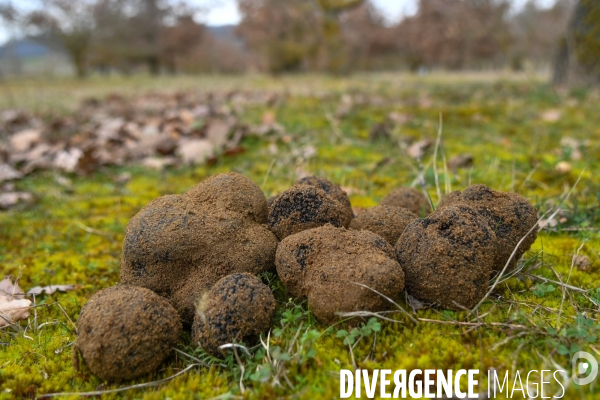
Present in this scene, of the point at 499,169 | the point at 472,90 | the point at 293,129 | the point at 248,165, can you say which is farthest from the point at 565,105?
the point at 248,165

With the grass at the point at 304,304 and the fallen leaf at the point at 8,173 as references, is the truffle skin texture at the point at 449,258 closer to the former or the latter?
the grass at the point at 304,304

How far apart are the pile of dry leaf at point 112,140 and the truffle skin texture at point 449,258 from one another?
335cm

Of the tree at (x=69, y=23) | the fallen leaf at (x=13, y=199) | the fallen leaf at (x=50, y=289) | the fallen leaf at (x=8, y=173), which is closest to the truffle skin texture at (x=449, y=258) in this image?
the fallen leaf at (x=50, y=289)

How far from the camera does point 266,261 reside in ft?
6.88

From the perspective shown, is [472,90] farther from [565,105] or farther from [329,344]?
[329,344]

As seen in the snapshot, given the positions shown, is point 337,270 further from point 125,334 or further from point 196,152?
point 196,152

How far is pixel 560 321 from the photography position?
1810mm

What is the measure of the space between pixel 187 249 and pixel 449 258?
1148 mm

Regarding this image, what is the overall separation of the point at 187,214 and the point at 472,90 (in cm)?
837

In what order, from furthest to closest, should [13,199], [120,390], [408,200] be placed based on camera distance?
1. [13,199]
2. [408,200]
3. [120,390]

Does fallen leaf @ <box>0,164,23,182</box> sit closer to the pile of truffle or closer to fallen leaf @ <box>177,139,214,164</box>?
fallen leaf @ <box>177,139,214,164</box>

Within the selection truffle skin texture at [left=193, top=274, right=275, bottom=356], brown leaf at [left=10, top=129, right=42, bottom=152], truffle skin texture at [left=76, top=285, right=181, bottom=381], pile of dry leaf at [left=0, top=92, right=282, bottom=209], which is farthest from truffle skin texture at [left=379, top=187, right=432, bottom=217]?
brown leaf at [left=10, top=129, right=42, bottom=152]

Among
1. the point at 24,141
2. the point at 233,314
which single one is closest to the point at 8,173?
the point at 24,141

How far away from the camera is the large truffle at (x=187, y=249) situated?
200 centimetres
